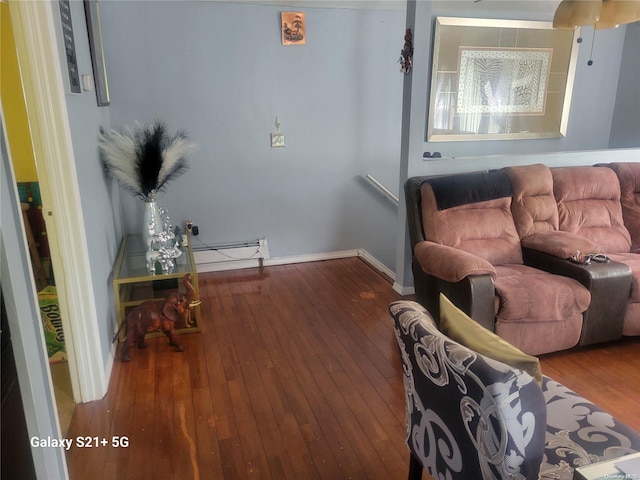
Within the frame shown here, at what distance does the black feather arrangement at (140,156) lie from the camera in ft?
9.12

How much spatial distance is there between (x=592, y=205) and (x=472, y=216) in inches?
36.2

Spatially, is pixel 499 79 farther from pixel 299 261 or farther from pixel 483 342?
pixel 483 342

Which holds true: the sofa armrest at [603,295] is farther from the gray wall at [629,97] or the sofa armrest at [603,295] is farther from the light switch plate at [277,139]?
the gray wall at [629,97]

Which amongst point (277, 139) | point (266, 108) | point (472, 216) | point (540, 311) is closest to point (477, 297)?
point (540, 311)

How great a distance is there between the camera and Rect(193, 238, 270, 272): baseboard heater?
3.96 metres

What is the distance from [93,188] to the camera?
244 centimetres

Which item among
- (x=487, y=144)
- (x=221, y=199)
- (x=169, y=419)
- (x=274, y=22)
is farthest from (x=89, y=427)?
(x=487, y=144)

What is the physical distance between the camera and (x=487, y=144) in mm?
4379

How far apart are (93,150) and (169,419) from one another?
152 centimetres

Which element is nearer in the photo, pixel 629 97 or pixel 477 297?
pixel 477 297

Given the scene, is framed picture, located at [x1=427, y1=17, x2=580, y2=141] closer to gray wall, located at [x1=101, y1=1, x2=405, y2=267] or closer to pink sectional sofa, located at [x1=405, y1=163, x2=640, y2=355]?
gray wall, located at [x1=101, y1=1, x2=405, y2=267]

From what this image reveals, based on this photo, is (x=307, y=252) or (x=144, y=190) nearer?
(x=144, y=190)

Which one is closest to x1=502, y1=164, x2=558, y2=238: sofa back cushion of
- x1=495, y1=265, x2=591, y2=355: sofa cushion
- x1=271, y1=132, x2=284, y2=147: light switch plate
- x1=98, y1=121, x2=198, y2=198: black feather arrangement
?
x1=495, y1=265, x2=591, y2=355: sofa cushion

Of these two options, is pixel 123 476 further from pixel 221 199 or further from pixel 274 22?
pixel 274 22
